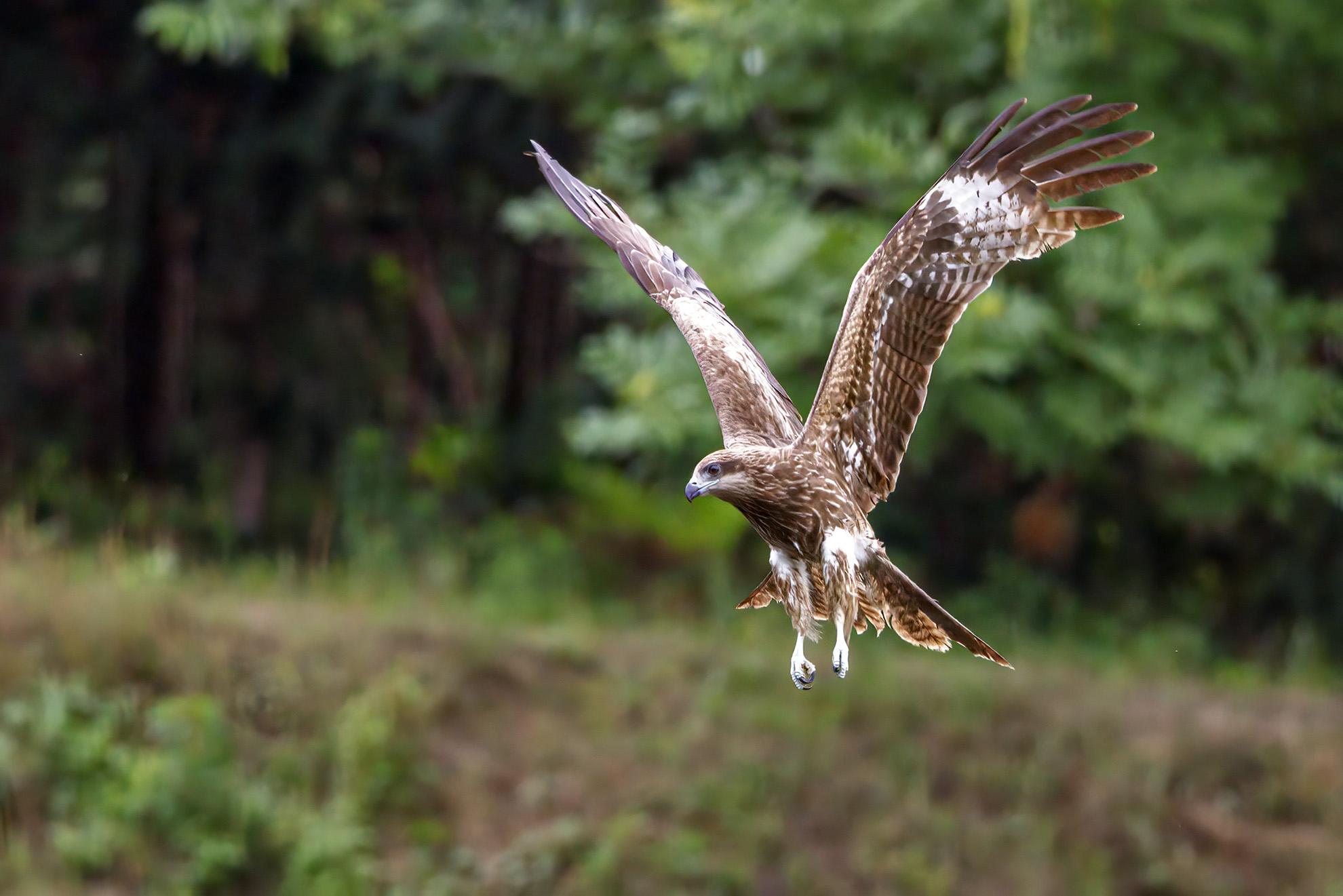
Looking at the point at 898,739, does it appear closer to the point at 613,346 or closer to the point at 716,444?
the point at 716,444

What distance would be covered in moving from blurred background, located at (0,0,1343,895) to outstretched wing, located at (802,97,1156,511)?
3002mm

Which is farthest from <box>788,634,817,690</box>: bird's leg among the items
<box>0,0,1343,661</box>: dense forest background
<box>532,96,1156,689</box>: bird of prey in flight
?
<box>0,0,1343,661</box>: dense forest background

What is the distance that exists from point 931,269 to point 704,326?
655mm

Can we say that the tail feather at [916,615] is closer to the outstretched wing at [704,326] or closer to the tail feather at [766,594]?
the tail feather at [766,594]

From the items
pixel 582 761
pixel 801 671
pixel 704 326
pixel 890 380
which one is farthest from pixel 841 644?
pixel 582 761

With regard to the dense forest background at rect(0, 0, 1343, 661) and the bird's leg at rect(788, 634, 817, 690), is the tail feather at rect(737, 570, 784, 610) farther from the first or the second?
the dense forest background at rect(0, 0, 1343, 661)

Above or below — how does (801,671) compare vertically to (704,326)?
below

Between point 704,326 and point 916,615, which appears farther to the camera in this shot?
point 704,326

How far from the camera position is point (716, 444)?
8195mm

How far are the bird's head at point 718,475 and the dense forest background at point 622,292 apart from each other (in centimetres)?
274

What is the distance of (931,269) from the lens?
254 cm

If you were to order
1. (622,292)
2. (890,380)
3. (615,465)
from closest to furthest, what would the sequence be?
(890,380)
(622,292)
(615,465)

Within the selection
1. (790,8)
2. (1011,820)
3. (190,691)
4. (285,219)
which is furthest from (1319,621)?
(285,219)

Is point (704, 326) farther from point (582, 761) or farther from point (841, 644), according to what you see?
point (582, 761)
